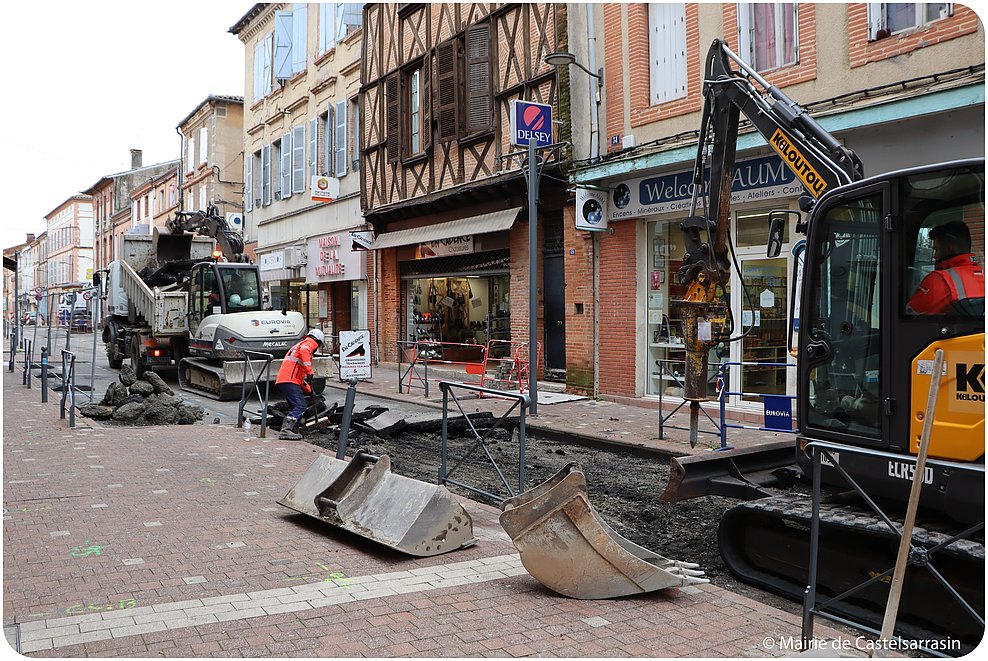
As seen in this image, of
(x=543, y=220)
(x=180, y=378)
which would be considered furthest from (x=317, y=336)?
(x=180, y=378)

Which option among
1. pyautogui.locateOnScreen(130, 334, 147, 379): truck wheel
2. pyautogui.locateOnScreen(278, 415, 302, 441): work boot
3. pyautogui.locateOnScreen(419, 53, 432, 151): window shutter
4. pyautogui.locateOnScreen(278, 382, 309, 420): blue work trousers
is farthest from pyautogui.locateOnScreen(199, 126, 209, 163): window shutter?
pyautogui.locateOnScreen(278, 415, 302, 441): work boot

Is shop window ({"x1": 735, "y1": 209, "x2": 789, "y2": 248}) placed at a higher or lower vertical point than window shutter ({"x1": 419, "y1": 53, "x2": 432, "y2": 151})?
lower

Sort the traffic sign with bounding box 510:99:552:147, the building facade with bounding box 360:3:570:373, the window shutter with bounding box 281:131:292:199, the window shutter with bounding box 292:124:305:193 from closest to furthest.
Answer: the traffic sign with bounding box 510:99:552:147, the building facade with bounding box 360:3:570:373, the window shutter with bounding box 292:124:305:193, the window shutter with bounding box 281:131:292:199

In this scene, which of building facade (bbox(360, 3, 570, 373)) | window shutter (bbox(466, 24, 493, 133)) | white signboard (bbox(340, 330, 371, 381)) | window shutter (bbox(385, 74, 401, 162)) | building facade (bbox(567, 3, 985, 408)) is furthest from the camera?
window shutter (bbox(385, 74, 401, 162))

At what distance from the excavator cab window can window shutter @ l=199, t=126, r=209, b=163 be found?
35.6 metres

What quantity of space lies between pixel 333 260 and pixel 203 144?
16974 millimetres

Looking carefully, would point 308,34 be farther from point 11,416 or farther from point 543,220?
point 11,416

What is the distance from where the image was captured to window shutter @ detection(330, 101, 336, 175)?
24469 millimetres

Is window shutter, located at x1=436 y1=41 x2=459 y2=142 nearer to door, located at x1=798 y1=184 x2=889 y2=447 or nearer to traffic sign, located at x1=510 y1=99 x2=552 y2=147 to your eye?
traffic sign, located at x1=510 y1=99 x2=552 y2=147

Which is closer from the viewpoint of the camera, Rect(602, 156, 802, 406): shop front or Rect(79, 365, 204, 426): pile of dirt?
Rect(602, 156, 802, 406): shop front

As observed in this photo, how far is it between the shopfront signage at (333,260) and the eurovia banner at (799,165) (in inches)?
627

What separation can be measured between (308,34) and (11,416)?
17036 mm

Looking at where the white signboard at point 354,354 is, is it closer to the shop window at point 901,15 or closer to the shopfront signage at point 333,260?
the shopfront signage at point 333,260

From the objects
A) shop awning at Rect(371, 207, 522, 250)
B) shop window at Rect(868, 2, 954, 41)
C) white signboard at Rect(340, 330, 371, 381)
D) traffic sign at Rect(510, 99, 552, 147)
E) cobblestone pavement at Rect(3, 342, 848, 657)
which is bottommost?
cobblestone pavement at Rect(3, 342, 848, 657)
